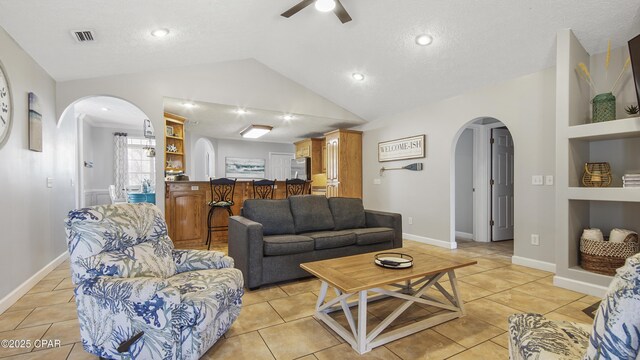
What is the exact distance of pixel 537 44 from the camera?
127 inches

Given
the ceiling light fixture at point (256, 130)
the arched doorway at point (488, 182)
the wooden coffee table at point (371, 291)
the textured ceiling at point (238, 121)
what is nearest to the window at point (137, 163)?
the textured ceiling at point (238, 121)

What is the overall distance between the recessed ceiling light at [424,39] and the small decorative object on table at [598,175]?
6.93 ft

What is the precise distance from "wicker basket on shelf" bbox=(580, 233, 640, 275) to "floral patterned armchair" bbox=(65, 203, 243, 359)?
3252 mm

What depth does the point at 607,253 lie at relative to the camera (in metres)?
2.79

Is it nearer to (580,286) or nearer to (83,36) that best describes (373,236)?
(580,286)

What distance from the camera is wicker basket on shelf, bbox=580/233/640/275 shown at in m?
2.73

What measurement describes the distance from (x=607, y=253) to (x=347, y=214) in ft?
8.43

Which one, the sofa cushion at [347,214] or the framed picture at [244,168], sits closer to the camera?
the sofa cushion at [347,214]

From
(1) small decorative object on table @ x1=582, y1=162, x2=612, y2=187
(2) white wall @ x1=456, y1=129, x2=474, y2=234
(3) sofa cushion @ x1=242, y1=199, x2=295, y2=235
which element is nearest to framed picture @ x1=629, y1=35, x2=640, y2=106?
(1) small decorative object on table @ x1=582, y1=162, x2=612, y2=187

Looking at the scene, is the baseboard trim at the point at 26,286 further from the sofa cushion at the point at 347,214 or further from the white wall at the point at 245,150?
the white wall at the point at 245,150

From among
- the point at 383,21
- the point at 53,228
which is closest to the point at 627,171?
the point at 383,21

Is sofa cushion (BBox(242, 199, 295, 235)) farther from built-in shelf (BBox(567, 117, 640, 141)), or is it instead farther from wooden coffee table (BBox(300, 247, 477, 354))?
built-in shelf (BBox(567, 117, 640, 141))

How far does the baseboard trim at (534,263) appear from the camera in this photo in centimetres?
351

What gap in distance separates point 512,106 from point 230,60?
407 cm
